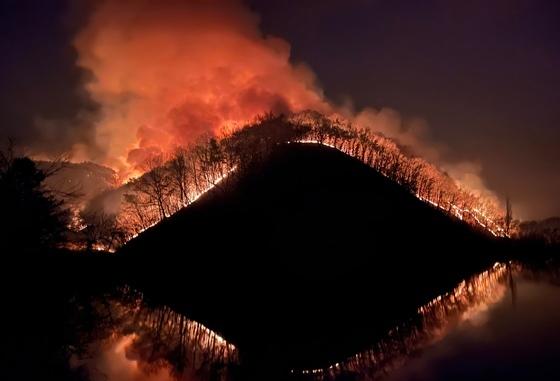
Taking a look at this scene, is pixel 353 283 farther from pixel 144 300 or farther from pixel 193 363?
pixel 193 363

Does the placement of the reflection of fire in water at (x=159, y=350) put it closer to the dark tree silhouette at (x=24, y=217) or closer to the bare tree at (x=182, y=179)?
the dark tree silhouette at (x=24, y=217)

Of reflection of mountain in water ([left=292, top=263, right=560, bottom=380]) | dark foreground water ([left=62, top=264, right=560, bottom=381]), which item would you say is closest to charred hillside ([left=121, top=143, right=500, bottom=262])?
reflection of mountain in water ([left=292, top=263, right=560, bottom=380])

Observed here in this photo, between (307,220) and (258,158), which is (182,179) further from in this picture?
(307,220)

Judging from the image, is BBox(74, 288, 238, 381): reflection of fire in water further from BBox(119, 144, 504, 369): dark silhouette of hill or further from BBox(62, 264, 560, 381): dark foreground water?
BBox(119, 144, 504, 369): dark silhouette of hill

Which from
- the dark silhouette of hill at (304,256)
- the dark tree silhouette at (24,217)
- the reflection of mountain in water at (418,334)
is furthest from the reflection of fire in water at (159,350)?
the dark tree silhouette at (24,217)

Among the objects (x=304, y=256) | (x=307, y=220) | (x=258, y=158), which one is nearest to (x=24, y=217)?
(x=304, y=256)
